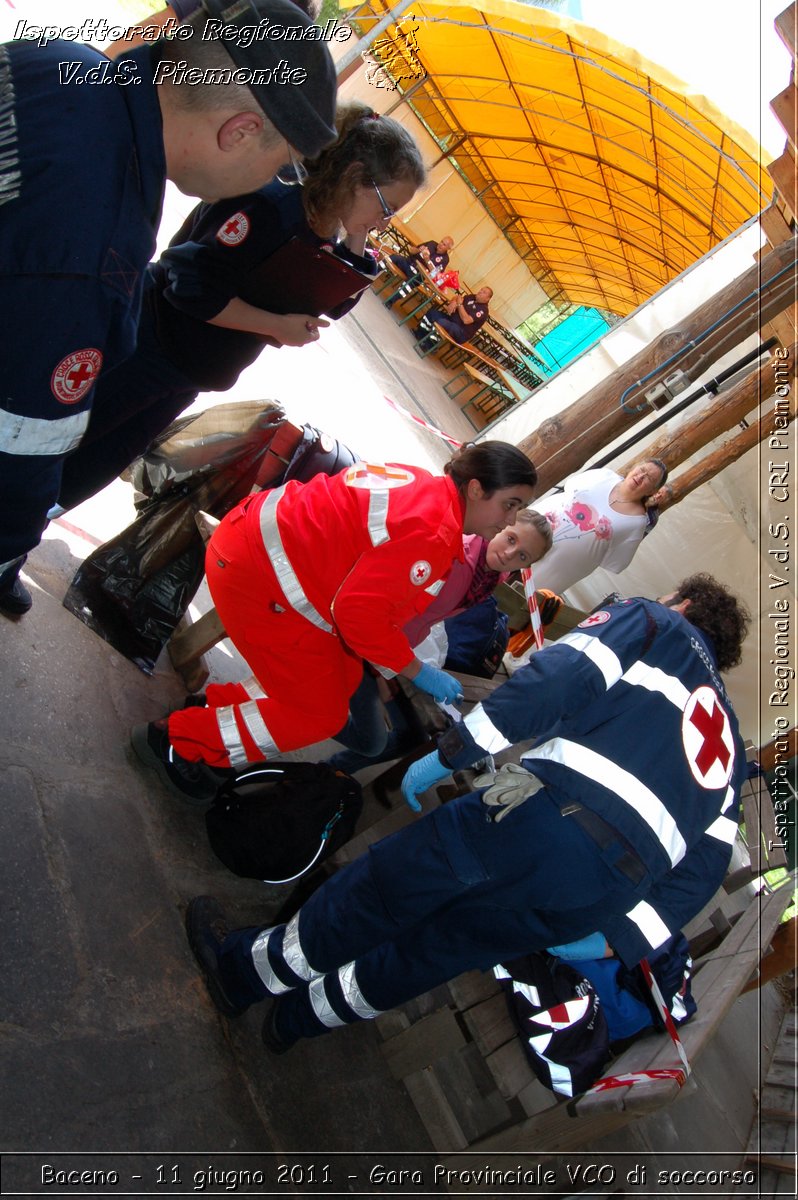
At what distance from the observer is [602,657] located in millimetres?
2365

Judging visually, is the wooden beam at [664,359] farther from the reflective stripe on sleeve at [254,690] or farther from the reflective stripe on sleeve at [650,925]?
the reflective stripe on sleeve at [650,925]

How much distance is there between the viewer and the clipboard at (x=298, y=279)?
2264mm

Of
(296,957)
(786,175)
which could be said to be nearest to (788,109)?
(786,175)

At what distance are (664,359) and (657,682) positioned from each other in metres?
2.47

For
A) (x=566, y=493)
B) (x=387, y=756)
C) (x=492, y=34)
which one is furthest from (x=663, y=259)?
(x=387, y=756)

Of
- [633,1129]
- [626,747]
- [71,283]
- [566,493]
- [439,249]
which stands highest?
[439,249]

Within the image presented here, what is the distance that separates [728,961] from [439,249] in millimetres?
13147

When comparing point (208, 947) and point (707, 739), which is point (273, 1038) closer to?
point (208, 947)

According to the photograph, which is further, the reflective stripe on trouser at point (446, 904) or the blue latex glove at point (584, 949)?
the blue latex glove at point (584, 949)

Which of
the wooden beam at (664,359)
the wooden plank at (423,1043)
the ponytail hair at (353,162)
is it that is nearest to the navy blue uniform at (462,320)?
the wooden beam at (664,359)

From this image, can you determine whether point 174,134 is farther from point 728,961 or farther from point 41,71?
point 728,961

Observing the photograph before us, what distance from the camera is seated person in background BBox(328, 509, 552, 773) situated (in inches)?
112

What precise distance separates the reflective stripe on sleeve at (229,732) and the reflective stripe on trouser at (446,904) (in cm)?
54

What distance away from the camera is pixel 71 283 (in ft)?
3.99
